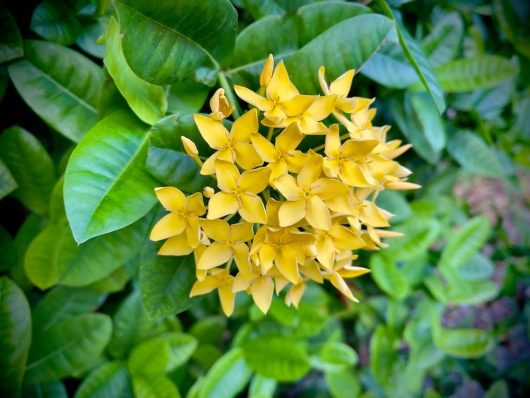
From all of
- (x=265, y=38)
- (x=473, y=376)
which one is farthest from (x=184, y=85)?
(x=473, y=376)

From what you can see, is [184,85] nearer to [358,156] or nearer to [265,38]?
[265,38]

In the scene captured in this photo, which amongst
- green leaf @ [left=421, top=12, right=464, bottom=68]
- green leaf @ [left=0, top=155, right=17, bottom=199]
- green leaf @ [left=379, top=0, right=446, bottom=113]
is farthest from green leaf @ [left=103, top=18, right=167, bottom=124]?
green leaf @ [left=421, top=12, right=464, bottom=68]

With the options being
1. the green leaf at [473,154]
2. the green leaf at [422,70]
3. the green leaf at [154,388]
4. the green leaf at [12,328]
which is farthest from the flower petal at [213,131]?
the green leaf at [473,154]

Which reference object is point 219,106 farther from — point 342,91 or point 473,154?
point 473,154

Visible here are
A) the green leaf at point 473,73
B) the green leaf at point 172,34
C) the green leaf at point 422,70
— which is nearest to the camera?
the green leaf at point 172,34

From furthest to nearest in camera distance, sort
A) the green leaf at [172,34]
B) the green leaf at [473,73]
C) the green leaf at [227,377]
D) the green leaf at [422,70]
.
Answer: the green leaf at [473,73], the green leaf at [227,377], the green leaf at [422,70], the green leaf at [172,34]

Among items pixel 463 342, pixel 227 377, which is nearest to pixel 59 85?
pixel 227 377

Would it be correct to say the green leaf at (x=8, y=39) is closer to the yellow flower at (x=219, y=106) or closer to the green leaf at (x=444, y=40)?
the yellow flower at (x=219, y=106)
